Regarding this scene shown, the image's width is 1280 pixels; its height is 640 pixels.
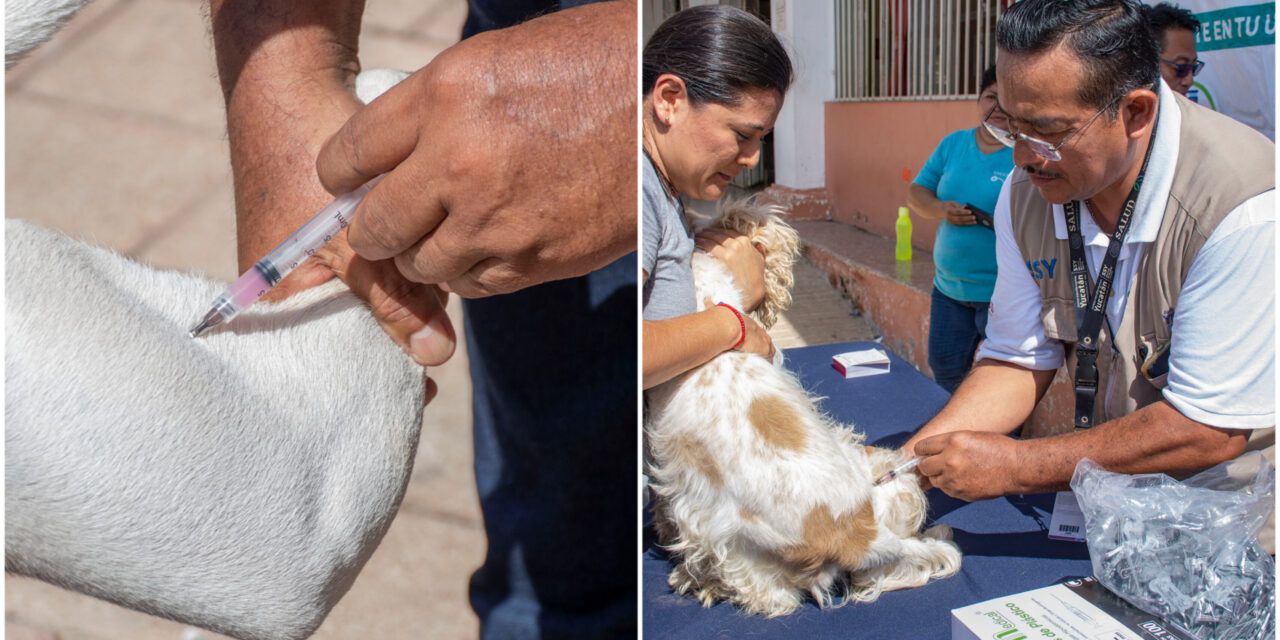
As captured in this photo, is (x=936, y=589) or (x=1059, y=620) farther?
(x=936, y=589)

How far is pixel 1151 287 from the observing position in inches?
41.9

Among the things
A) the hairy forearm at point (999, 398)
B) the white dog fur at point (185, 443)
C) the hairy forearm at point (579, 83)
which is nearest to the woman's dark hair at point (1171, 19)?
the hairy forearm at point (999, 398)

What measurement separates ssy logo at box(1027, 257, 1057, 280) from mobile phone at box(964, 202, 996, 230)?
2.25ft

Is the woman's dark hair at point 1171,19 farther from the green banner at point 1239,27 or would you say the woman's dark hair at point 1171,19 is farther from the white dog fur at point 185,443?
the white dog fur at point 185,443

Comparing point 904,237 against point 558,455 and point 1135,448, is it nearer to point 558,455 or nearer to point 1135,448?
point 1135,448

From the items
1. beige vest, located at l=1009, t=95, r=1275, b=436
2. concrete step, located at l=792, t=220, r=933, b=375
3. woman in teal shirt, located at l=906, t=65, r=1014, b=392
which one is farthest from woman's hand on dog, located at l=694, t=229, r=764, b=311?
concrete step, located at l=792, t=220, r=933, b=375

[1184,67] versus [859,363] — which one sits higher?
[1184,67]

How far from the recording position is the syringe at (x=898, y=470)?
44.0 inches

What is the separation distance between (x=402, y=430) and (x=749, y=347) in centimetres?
47

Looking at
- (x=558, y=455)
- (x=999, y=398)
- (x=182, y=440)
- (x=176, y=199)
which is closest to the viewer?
(x=182, y=440)

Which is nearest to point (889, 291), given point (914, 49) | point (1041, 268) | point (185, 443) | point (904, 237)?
point (904, 237)

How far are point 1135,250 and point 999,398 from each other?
14.3 inches

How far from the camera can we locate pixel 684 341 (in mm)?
952

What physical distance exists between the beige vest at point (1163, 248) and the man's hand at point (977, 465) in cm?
22
